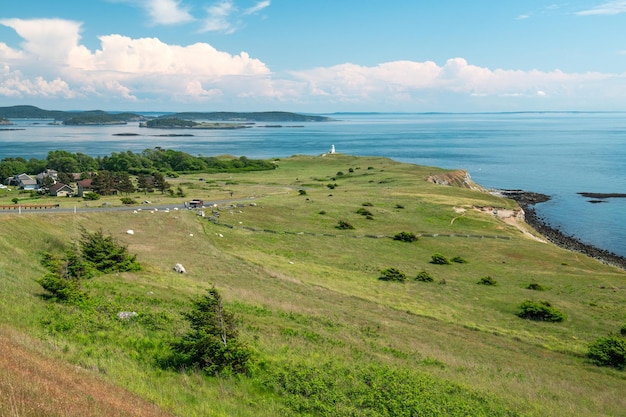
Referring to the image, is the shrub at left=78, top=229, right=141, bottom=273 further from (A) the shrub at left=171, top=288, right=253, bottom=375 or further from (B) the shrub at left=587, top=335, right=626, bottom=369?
(B) the shrub at left=587, top=335, right=626, bottom=369

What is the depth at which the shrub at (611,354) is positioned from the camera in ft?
82.4

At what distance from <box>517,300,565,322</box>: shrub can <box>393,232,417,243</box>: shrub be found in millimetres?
26138

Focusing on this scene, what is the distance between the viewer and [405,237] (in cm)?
6047

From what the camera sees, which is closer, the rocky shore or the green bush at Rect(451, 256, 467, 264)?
the green bush at Rect(451, 256, 467, 264)

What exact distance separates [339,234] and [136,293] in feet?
121

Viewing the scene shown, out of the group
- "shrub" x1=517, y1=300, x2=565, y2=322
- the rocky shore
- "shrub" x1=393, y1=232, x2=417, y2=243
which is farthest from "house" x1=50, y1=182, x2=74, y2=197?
the rocky shore

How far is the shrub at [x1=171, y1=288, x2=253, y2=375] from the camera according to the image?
1716 centimetres

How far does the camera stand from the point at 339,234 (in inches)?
2403

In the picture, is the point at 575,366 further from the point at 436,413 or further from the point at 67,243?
the point at 67,243

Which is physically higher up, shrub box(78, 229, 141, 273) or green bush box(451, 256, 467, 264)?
shrub box(78, 229, 141, 273)

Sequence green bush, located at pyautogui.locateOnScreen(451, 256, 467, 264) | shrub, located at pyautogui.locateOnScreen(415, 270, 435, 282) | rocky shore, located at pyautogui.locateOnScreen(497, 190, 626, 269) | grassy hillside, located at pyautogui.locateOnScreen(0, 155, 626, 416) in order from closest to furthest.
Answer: grassy hillside, located at pyautogui.locateOnScreen(0, 155, 626, 416) < shrub, located at pyautogui.locateOnScreen(415, 270, 435, 282) < green bush, located at pyautogui.locateOnScreen(451, 256, 467, 264) < rocky shore, located at pyautogui.locateOnScreen(497, 190, 626, 269)

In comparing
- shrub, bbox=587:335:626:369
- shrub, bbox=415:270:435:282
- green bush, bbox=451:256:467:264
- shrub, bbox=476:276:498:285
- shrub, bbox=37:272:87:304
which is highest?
shrub, bbox=37:272:87:304

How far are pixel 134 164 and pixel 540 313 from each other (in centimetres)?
14451

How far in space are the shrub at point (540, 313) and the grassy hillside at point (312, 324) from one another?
0.74 meters
